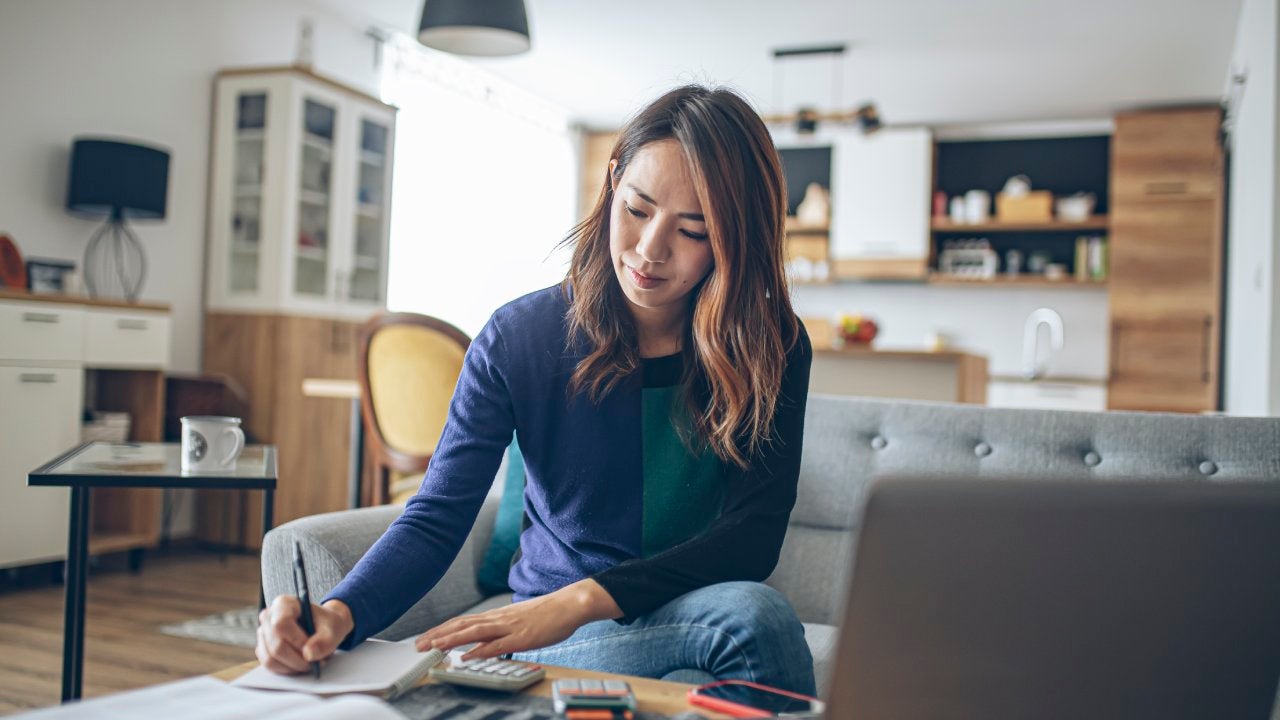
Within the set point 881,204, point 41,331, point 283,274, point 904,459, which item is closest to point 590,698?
point 904,459

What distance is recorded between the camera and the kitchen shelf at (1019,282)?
697 centimetres

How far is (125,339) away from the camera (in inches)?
147

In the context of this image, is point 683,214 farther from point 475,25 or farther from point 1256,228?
point 1256,228

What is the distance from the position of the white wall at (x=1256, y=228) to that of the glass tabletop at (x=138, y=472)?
2862 mm

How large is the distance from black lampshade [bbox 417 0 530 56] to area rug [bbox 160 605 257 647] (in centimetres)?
194

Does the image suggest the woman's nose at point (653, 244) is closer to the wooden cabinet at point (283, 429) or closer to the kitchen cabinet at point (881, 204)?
the wooden cabinet at point (283, 429)

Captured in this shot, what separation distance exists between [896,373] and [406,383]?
1.89 metres

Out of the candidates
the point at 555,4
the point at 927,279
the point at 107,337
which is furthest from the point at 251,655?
the point at 927,279

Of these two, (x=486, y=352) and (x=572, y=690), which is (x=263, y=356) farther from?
(x=572, y=690)

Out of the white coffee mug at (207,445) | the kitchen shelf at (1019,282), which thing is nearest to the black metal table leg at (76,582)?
the white coffee mug at (207,445)

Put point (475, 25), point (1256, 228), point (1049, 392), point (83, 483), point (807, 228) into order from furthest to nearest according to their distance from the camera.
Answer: point (807, 228)
point (1049, 392)
point (1256, 228)
point (475, 25)
point (83, 483)

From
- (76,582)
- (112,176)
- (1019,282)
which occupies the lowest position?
(76,582)

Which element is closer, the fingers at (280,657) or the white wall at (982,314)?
the fingers at (280,657)

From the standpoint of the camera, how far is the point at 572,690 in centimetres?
82
